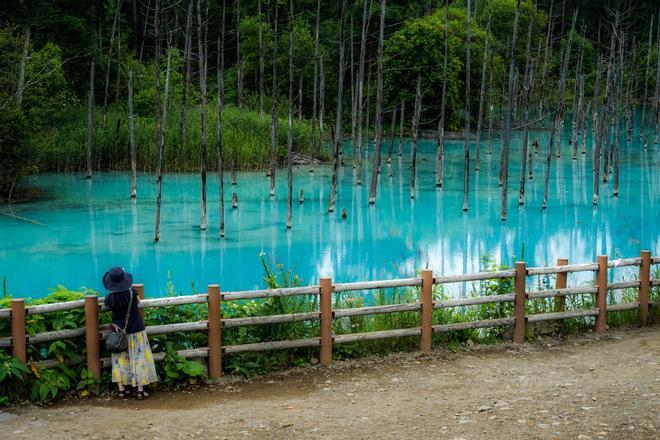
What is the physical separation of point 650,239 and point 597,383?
51.1ft

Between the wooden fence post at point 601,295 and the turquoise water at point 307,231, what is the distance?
543 centimetres

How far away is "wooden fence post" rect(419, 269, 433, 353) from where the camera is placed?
9273mm

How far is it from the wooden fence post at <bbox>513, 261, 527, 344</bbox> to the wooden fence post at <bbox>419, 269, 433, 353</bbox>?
107 centimetres

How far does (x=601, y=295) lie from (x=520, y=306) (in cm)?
112

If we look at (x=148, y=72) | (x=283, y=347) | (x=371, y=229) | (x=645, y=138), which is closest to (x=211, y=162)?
(x=148, y=72)

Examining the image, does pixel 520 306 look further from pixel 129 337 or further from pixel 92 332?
pixel 92 332

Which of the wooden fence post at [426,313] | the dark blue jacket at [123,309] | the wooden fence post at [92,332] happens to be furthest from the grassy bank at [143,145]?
the dark blue jacket at [123,309]

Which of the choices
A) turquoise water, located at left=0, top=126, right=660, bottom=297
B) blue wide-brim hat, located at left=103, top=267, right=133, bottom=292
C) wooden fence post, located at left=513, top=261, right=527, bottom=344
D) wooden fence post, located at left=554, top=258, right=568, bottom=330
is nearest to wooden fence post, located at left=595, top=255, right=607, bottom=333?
wooden fence post, located at left=554, top=258, right=568, bottom=330

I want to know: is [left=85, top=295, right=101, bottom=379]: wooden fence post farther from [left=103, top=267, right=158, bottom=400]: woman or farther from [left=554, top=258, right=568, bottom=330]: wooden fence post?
[left=554, top=258, right=568, bottom=330]: wooden fence post

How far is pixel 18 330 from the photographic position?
782cm

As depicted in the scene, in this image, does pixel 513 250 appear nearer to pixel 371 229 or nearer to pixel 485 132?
pixel 371 229

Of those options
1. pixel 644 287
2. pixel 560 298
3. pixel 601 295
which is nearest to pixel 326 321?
pixel 560 298

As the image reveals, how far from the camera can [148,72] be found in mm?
46031

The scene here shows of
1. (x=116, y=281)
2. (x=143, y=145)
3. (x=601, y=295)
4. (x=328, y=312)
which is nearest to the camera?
(x=116, y=281)
